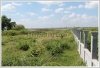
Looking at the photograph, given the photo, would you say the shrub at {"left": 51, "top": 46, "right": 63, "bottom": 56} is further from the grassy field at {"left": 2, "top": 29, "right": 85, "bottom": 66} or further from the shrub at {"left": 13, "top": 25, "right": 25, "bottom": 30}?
the shrub at {"left": 13, "top": 25, "right": 25, "bottom": 30}

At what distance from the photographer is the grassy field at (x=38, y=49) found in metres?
3.71

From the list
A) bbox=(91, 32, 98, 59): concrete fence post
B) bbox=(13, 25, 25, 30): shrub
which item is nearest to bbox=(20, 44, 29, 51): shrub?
bbox=(13, 25, 25, 30): shrub

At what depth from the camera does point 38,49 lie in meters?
4.29

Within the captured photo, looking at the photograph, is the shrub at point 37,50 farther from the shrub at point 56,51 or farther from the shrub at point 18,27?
the shrub at point 18,27

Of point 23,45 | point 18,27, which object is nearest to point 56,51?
point 23,45

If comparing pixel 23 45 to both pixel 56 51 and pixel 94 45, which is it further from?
pixel 94 45

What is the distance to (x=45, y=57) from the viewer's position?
13.2 ft

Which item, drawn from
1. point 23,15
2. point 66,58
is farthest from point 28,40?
point 23,15

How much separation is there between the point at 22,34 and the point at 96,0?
1.73 m

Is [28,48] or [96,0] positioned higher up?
[96,0]

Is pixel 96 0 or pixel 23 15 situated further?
pixel 23 15

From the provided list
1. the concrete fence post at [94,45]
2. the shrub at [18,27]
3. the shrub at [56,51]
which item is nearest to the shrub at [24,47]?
the shrub at [56,51]

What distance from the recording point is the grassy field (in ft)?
12.2

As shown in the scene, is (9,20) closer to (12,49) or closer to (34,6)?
(34,6)
